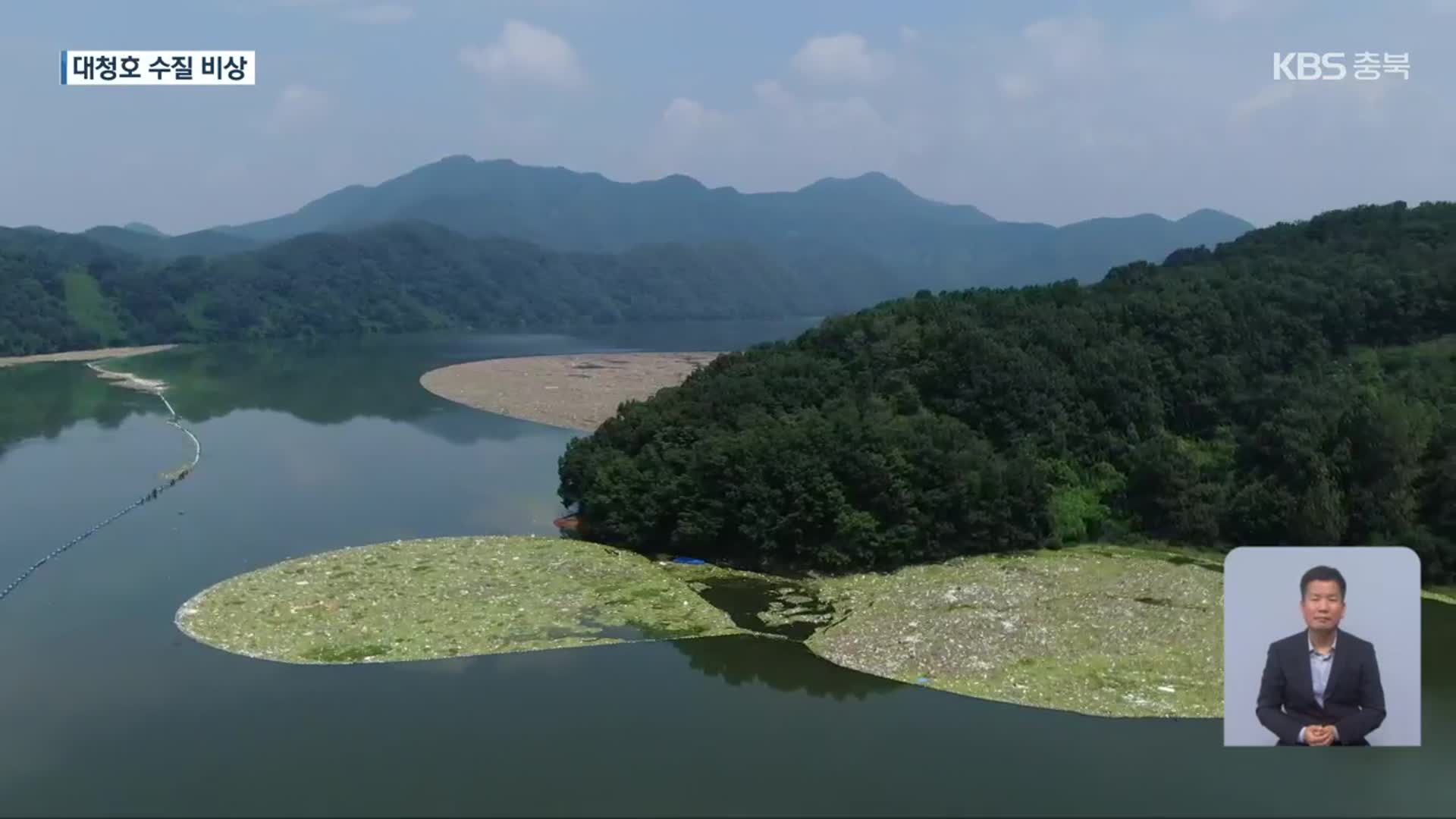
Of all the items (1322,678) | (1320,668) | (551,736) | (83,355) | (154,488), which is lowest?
(551,736)

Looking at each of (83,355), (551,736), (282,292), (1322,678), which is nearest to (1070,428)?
(551,736)

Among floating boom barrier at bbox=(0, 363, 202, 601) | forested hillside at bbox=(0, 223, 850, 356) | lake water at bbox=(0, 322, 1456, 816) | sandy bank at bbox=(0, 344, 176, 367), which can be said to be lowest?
lake water at bbox=(0, 322, 1456, 816)

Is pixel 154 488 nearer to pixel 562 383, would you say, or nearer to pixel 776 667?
pixel 776 667

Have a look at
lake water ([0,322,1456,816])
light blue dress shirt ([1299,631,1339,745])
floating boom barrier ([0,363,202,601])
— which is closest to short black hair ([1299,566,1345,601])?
light blue dress shirt ([1299,631,1339,745])

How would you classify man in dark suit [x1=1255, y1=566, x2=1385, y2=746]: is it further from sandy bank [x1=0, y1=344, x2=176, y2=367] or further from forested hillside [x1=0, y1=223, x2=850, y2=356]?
forested hillside [x1=0, y1=223, x2=850, y2=356]

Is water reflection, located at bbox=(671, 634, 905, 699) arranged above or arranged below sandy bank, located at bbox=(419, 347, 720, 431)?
below

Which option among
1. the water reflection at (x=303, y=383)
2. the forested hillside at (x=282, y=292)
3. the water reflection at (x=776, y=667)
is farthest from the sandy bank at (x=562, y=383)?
the forested hillside at (x=282, y=292)
